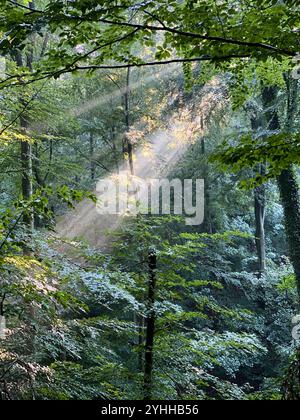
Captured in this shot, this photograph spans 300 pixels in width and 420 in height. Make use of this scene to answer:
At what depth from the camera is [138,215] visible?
5391mm

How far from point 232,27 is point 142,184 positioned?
6873mm

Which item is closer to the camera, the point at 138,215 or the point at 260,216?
the point at 138,215

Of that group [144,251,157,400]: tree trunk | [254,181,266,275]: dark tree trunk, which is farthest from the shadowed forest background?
[254,181,266,275]: dark tree trunk

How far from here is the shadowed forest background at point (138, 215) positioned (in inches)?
103

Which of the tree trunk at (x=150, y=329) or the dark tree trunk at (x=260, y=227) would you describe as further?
the dark tree trunk at (x=260, y=227)

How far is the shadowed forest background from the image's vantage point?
2.61m

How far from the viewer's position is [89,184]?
42.3 feet

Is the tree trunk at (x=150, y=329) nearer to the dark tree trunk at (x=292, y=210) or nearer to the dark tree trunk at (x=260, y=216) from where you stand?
the dark tree trunk at (x=292, y=210)

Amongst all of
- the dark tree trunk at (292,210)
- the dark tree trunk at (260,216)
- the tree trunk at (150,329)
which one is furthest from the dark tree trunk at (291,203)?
the tree trunk at (150,329)

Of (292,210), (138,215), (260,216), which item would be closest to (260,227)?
(260,216)

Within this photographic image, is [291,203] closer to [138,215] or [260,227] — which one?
[138,215]

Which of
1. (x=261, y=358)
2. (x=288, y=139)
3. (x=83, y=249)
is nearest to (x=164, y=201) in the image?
(x=261, y=358)

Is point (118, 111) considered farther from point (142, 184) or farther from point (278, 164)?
point (278, 164)

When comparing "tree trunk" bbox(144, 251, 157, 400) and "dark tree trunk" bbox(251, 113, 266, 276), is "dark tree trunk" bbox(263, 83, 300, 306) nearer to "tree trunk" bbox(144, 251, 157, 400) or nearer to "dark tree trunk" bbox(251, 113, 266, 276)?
"dark tree trunk" bbox(251, 113, 266, 276)
